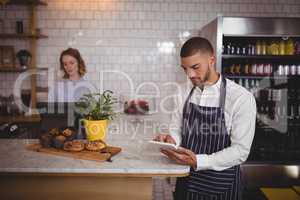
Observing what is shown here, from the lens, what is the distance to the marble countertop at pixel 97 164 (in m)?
1.85

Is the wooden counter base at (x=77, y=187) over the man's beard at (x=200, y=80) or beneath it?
beneath

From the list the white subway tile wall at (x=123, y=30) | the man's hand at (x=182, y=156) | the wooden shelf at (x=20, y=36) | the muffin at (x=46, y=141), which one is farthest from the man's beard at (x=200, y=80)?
the wooden shelf at (x=20, y=36)

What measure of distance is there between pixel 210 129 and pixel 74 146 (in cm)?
91

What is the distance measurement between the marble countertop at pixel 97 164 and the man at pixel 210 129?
118 millimetres

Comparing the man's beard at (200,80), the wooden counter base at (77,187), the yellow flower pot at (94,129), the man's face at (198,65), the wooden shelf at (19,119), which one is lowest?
the wooden counter base at (77,187)

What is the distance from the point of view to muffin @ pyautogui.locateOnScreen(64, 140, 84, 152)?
6.93ft

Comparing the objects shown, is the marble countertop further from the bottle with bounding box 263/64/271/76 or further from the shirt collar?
the bottle with bounding box 263/64/271/76

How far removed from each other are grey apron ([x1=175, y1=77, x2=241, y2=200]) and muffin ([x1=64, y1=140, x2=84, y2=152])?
76 centimetres

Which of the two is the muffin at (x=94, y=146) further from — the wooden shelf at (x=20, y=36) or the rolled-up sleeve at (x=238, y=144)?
the wooden shelf at (x=20, y=36)

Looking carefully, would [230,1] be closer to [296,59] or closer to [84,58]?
[296,59]

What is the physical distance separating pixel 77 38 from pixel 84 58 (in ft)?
1.00

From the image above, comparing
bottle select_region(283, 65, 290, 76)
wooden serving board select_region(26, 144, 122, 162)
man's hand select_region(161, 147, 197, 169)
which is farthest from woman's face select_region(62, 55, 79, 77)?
man's hand select_region(161, 147, 197, 169)

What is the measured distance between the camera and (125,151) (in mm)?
2242

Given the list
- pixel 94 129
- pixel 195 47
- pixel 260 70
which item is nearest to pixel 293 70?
pixel 260 70
